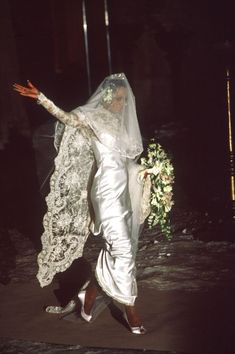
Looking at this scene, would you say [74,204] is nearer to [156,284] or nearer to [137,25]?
[156,284]

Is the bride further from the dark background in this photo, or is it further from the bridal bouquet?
the dark background

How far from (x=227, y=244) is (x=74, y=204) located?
2.82m

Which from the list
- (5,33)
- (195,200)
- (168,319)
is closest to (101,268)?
(168,319)

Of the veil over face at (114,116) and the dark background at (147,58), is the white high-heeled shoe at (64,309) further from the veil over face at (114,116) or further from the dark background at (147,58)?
the dark background at (147,58)

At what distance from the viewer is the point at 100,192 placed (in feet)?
16.6

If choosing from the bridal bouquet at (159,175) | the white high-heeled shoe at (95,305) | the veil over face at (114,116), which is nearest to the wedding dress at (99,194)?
the veil over face at (114,116)

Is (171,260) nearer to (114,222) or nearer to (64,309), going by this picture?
(64,309)

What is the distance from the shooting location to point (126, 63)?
17328 mm

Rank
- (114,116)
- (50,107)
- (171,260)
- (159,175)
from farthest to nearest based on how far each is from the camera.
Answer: (171,260) < (159,175) < (114,116) < (50,107)

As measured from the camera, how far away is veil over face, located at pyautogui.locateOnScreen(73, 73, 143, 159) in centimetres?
509

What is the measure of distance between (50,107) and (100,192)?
2.89 ft

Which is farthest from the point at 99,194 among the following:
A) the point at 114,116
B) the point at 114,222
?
the point at 114,116

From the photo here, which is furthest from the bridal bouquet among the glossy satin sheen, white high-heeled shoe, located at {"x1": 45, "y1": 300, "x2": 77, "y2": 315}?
white high-heeled shoe, located at {"x1": 45, "y1": 300, "x2": 77, "y2": 315}

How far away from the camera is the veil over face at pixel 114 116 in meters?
5.09
